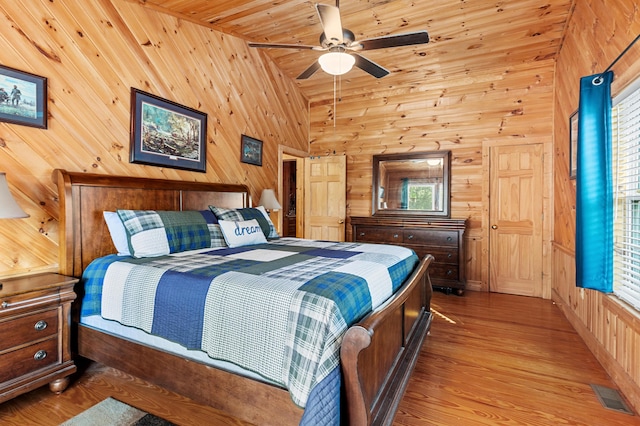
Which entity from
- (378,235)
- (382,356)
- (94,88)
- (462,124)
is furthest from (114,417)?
(462,124)

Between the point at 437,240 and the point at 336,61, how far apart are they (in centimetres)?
269

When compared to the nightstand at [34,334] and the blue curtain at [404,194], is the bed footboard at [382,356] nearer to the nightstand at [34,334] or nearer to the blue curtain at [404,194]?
the nightstand at [34,334]

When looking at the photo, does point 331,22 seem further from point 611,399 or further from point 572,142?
point 611,399

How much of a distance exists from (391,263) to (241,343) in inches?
43.4

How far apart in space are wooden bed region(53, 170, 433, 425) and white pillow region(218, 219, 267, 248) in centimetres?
61

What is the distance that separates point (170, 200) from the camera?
312 cm

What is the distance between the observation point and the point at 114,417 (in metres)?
1.80

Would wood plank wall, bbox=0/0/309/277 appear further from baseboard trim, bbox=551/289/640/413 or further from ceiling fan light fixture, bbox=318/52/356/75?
baseboard trim, bbox=551/289/640/413

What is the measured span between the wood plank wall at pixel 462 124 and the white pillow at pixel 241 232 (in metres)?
2.50

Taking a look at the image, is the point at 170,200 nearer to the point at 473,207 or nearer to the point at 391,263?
the point at 391,263

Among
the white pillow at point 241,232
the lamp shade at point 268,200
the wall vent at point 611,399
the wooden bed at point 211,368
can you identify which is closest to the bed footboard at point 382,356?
the wooden bed at point 211,368

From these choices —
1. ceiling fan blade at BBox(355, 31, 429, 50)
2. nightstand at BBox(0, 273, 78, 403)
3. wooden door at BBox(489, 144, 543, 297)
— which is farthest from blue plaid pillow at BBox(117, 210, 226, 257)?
wooden door at BBox(489, 144, 543, 297)

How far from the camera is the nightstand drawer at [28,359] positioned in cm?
181

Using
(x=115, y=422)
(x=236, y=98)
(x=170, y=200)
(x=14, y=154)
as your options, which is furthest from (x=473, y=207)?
(x=14, y=154)
